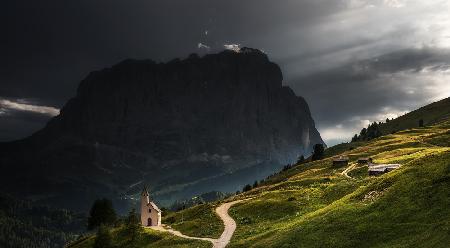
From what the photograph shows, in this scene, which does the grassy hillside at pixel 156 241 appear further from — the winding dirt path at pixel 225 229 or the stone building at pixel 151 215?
the stone building at pixel 151 215

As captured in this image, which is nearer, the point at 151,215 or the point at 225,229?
the point at 225,229

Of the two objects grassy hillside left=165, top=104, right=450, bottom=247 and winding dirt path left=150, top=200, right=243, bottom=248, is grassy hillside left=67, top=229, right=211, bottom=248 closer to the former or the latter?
winding dirt path left=150, top=200, right=243, bottom=248

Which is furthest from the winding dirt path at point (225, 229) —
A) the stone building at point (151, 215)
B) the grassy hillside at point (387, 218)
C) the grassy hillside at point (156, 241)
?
the stone building at point (151, 215)

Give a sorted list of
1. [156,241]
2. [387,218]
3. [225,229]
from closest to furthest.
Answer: [387,218], [225,229], [156,241]

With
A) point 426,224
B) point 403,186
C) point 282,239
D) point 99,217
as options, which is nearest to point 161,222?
point 99,217

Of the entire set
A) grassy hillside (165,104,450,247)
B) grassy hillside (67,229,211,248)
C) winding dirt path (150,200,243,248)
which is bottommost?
grassy hillside (67,229,211,248)

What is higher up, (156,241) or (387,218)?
(387,218)

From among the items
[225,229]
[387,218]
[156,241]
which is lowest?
[156,241]

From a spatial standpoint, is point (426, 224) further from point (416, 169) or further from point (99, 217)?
point (99, 217)

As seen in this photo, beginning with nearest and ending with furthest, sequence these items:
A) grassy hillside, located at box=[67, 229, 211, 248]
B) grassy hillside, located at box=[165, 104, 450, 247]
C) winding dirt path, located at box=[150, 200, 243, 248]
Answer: grassy hillside, located at box=[165, 104, 450, 247] → winding dirt path, located at box=[150, 200, 243, 248] → grassy hillside, located at box=[67, 229, 211, 248]

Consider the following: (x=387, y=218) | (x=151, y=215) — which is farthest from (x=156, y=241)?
(x=387, y=218)

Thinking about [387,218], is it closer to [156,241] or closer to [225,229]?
[225,229]

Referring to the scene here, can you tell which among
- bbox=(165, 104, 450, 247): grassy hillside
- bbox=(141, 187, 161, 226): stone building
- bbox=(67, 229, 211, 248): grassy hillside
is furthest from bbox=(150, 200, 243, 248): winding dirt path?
bbox=(141, 187, 161, 226): stone building

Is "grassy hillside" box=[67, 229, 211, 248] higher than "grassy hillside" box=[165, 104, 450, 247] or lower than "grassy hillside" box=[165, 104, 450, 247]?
lower
